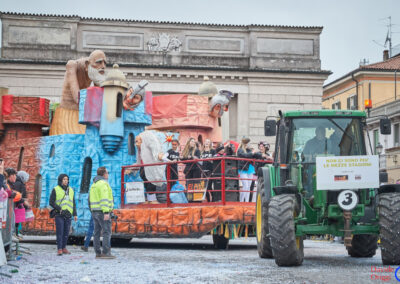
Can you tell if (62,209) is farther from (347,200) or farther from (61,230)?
(347,200)

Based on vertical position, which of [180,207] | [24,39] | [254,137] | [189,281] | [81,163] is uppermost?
[24,39]

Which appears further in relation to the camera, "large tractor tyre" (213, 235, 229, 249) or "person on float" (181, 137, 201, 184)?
"large tractor tyre" (213, 235, 229, 249)

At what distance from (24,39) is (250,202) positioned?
74.3 feet

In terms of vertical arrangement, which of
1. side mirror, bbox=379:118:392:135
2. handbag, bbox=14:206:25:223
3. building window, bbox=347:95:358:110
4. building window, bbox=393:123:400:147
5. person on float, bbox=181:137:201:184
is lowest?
handbag, bbox=14:206:25:223

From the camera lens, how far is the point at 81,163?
1753cm

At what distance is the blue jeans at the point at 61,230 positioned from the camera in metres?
13.7

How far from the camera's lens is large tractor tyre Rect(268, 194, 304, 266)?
34.0 feet

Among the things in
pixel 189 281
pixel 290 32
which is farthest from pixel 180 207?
pixel 290 32

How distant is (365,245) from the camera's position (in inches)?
505

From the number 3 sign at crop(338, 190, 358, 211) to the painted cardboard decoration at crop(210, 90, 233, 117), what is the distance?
10.6m

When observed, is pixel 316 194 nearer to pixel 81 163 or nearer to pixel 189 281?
pixel 189 281

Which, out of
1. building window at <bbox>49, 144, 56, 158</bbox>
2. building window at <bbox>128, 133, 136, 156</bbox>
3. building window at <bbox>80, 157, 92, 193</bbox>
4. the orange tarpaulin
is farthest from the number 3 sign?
building window at <bbox>49, 144, 56, 158</bbox>

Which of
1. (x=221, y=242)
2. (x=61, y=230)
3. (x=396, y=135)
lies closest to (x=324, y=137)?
(x=221, y=242)

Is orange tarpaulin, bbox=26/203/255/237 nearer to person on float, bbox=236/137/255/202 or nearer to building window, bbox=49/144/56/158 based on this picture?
person on float, bbox=236/137/255/202
